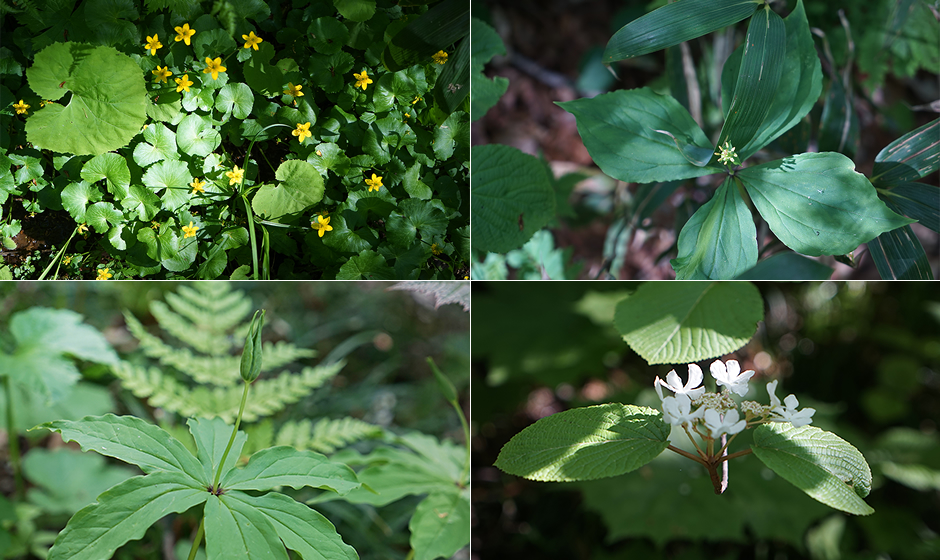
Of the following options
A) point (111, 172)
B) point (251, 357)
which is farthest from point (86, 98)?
point (251, 357)

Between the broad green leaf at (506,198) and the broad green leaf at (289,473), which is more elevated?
the broad green leaf at (506,198)

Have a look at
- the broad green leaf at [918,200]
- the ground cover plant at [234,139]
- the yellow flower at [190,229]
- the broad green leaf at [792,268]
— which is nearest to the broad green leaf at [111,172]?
the ground cover plant at [234,139]

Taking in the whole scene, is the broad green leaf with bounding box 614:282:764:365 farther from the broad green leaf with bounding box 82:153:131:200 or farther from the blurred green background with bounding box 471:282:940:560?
the broad green leaf with bounding box 82:153:131:200

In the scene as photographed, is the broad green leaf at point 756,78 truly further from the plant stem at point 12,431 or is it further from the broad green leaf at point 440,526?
the plant stem at point 12,431

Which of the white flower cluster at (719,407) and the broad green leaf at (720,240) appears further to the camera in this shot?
the broad green leaf at (720,240)

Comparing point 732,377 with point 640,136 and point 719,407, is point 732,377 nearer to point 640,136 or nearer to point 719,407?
point 719,407

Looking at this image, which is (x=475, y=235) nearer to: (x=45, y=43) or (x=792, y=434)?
(x=792, y=434)

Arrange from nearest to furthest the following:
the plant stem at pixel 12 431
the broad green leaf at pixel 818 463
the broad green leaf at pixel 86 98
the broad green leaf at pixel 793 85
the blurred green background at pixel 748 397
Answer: the broad green leaf at pixel 818 463 → the broad green leaf at pixel 793 85 → the broad green leaf at pixel 86 98 → the plant stem at pixel 12 431 → the blurred green background at pixel 748 397

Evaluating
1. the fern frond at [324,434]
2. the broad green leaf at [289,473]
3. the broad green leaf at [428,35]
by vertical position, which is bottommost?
the fern frond at [324,434]
